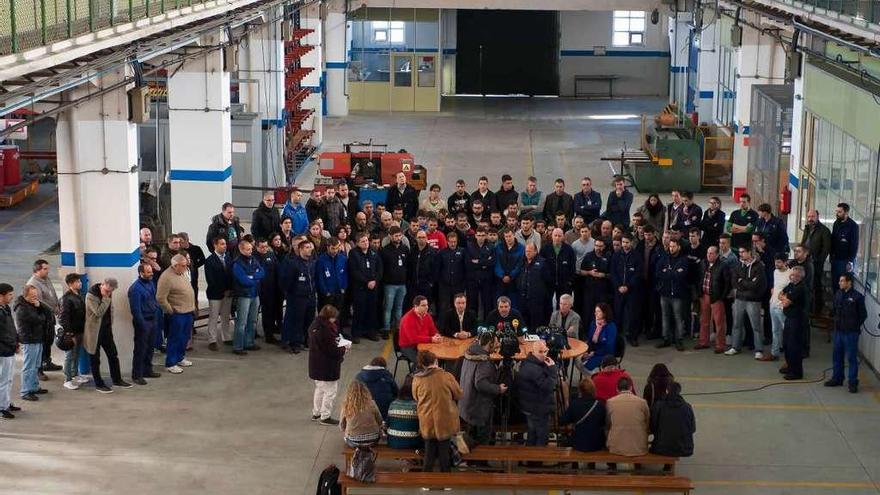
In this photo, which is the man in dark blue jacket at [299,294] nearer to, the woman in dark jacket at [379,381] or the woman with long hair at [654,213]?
the woman in dark jacket at [379,381]

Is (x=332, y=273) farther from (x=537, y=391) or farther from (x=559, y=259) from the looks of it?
(x=537, y=391)

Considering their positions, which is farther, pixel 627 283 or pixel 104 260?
pixel 627 283

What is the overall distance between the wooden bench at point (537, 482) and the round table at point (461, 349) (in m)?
1.91

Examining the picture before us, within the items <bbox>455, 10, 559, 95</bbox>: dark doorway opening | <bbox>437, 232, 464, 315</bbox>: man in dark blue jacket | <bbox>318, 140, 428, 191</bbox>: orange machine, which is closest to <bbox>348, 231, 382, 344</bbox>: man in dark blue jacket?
<bbox>437, 232, 464, 315</bbox>: man in dark blue jacket

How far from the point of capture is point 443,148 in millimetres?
36312

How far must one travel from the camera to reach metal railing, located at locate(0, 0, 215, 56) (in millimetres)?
12430

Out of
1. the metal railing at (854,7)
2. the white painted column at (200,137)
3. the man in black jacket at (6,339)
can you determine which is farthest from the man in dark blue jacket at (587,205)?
the man in black jacket at (6,339)

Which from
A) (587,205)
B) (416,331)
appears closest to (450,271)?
(416,331)

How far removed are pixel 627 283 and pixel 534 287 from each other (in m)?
1.21

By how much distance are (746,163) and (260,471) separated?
17601 millimetres

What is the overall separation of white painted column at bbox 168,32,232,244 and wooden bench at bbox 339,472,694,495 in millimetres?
10066

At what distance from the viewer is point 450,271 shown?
61.1ft

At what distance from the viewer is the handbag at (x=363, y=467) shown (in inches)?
514

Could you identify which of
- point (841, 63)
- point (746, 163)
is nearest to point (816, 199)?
point (841, 63)
